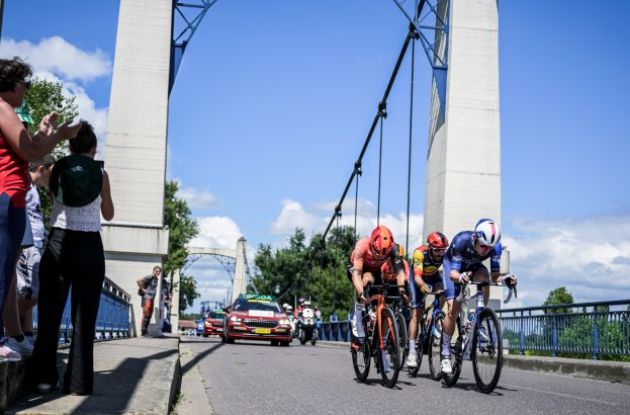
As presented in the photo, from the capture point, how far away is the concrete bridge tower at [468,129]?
2109 centimetres

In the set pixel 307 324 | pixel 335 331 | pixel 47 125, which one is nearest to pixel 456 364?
pixel 47 125

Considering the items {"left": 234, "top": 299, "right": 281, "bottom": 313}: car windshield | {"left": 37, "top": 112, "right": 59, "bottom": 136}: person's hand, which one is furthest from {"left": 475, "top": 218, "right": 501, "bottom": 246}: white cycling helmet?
{"left": 234, "top": 299, "right": 281, "bottom": 313}: car windshield

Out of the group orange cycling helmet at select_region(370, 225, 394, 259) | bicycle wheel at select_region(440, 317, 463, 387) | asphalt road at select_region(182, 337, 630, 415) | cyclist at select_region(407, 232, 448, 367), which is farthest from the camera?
cyclist at select_region(407, 232, 448, 367)

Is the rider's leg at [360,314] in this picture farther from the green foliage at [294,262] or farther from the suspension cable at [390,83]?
the green foliage at [294,262]

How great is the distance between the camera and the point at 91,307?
17.1 feet

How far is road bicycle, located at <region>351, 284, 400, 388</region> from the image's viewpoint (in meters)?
8.09

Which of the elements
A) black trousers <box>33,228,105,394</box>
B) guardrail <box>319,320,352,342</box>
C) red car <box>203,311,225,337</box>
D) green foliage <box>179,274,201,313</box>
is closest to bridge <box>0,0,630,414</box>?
black trousers <box>33,228,105,394</box>

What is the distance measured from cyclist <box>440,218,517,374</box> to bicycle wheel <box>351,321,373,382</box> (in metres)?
0.75

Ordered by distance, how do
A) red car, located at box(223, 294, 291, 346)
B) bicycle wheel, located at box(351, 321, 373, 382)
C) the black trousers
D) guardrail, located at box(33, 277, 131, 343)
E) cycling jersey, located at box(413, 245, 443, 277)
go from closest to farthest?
the black trousers, bicycle wheel, located at box(351, 321, 373, 382), cycling jersey, located at box(413, 245, 443, 277), guardrail, located at box(33, 277, 131, 343), red car, located at box(223, 294, 291, 346)

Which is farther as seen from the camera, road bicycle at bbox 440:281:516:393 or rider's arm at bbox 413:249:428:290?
rider's arm at bbox 413:249:428:290

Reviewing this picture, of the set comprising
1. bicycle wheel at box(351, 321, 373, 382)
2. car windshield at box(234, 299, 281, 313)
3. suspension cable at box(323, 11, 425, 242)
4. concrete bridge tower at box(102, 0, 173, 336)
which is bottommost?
bicycle wheel at box(351, 321, 373, 382)

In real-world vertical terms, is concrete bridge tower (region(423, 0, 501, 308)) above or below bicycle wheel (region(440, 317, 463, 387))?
above

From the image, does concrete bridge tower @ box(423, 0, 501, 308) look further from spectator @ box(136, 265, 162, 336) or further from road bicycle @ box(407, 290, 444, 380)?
road bicycle @ box(407, 290, 444, 380)

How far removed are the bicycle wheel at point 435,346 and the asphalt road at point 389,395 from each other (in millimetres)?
128
